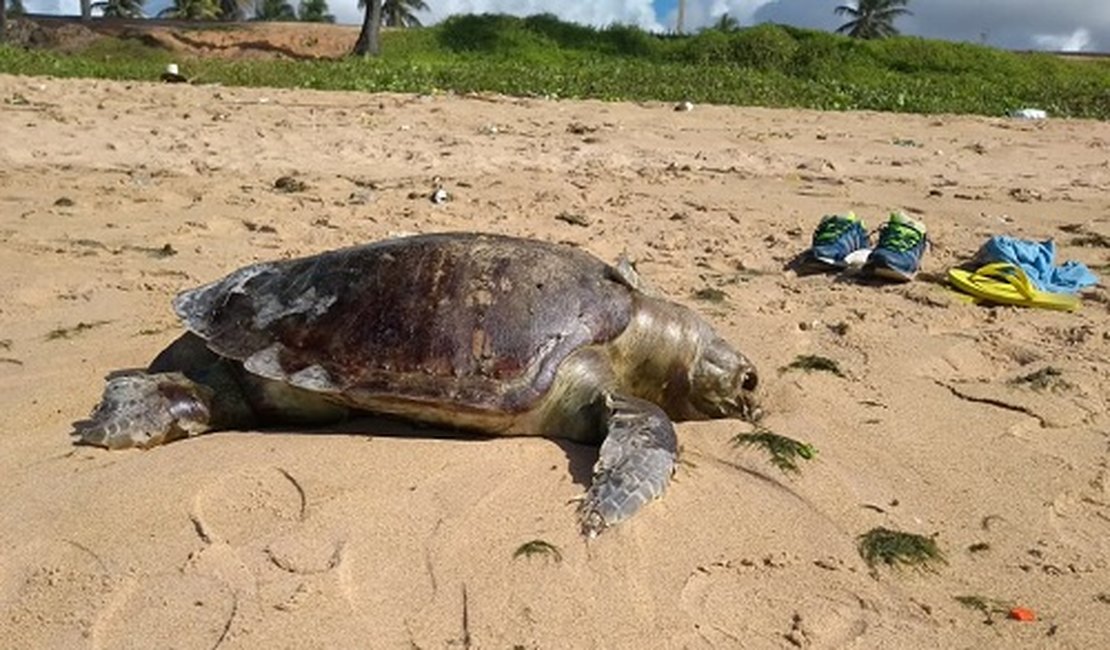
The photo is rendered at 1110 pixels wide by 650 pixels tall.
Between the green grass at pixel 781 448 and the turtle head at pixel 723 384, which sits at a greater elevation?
the turtle head at pixel 723 384

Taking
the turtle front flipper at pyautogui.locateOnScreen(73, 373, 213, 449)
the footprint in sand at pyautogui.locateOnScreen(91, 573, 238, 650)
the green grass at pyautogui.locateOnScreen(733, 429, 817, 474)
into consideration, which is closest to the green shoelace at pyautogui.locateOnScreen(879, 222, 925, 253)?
the green grass at pyautogui.locateOnScreen(733, 429, 817, 474)

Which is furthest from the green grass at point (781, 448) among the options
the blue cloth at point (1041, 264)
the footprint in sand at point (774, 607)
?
the blue cloth at point (1041, 264)

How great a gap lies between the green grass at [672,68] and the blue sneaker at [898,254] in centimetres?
718

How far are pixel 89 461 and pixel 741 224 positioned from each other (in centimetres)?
413

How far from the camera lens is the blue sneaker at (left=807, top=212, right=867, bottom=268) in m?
5.36

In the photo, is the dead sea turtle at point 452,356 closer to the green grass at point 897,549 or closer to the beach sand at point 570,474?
the beach sand at point 570,474

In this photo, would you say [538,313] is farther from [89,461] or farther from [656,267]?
[656,267]

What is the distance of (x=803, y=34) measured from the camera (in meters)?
24.5

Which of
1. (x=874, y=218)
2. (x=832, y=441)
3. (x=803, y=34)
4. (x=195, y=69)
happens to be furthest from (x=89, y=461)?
(x=803, y=34)

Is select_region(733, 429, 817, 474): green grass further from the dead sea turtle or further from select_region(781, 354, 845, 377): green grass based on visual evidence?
select_region(781, 354, 845, 377): green grass

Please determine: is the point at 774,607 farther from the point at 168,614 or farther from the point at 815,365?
the point at 815,365

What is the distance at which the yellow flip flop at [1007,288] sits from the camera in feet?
15.6

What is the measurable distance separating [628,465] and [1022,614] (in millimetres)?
1037

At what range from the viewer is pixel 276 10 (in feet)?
184
